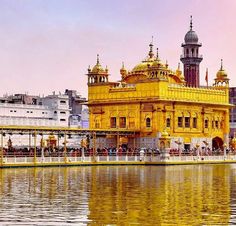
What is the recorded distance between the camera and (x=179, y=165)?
64.1 m

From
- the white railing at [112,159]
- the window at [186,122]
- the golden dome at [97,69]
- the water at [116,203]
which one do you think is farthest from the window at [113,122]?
the water at [116,203]

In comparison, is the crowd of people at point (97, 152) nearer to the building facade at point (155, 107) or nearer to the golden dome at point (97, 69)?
the building facade at point (155, 107)

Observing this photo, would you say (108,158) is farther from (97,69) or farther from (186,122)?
(97,69)

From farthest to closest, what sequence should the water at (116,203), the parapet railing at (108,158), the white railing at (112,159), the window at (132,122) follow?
the window at (132,122), the parapet railing at (108,158), the white railing at (112,159), the water at (116,203)

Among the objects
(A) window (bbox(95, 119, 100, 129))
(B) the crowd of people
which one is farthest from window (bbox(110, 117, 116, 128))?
(B) the crowd of people

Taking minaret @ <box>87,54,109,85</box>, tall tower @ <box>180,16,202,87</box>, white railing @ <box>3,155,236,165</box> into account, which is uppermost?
tall tower @ <box>180,16,202,87</box>

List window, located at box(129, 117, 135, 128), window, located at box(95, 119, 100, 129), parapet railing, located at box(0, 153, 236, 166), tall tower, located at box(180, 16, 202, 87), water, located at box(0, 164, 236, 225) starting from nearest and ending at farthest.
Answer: water, located at box(0, 164, 236, 225) → parapet railing, located at box(0, 153, 236, 166) → window, located at box(129, 117, 135, 128) → window, located at box(95, 119, 100, 129) → tall tower, located at box(180, 16, 202, 87)

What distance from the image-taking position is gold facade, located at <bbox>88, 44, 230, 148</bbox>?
73375 millimetres

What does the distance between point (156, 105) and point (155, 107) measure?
212 mm

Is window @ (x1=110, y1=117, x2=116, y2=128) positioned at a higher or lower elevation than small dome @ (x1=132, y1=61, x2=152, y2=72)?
lower

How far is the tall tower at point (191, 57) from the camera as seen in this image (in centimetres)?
11938

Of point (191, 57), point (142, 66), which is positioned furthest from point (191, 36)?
point (142, 66)

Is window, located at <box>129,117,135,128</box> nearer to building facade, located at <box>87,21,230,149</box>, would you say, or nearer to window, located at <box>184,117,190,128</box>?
building facade, located at <box>87,21,230,149</box>

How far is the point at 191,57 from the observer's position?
393ft
